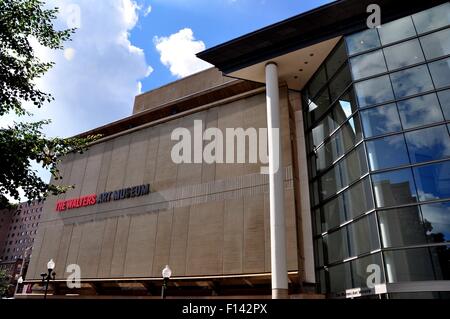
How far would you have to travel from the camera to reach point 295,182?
20125mm

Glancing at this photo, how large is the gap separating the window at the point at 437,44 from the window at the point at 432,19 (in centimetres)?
43

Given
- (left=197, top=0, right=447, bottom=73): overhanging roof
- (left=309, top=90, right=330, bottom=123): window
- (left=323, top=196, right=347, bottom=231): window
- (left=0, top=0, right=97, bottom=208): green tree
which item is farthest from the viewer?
(left=309, top=90, right=330, bottom=123): window

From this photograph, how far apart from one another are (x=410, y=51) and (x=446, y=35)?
1496 millimetres

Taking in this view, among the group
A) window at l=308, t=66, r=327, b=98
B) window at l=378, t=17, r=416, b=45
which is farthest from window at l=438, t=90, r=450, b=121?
window at l=308, t=66, r=327, b=98

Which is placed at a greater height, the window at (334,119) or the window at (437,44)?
the window at (437,44)

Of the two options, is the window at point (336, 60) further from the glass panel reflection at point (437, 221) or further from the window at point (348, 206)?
the glass panel reflection at point (437, 221)

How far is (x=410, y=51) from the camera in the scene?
16016 mm

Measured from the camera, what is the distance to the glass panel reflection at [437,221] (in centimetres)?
1256

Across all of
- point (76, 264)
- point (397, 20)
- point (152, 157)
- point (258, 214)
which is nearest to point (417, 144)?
point (397, 20)

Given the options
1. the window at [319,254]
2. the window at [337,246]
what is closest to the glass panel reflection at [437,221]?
the window at [337,246]

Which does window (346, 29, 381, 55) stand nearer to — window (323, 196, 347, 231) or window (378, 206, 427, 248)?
window (323, 196, 347, 231)

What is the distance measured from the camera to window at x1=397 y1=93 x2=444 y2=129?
1439 cm

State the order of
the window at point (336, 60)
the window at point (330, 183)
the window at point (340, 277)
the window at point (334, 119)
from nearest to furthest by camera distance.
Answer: the window at point (340, 277) < the window at point (334, 119) < the window at point (330, 183) < the window at point (336, 60)

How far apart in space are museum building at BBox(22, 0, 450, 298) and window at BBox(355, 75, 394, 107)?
62 mm
